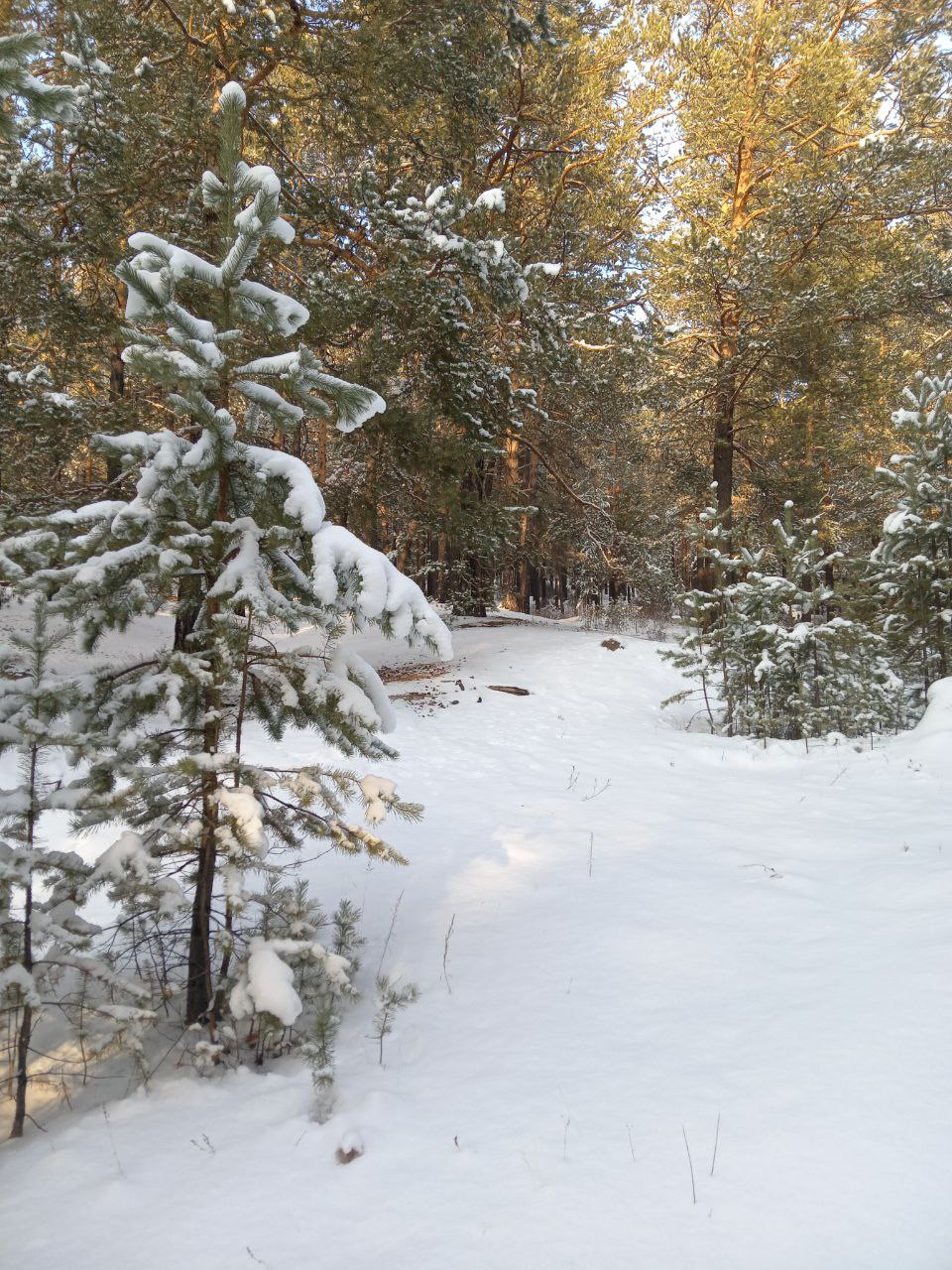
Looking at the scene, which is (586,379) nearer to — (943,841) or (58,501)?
(58,501)

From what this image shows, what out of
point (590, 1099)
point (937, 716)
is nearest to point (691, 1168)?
point (590, 1099)

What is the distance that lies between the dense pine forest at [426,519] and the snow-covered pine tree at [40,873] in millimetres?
17

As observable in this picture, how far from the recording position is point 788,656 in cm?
820

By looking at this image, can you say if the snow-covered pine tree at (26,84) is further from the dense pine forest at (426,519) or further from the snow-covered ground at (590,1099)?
the snow-covered ground at (590,1099)

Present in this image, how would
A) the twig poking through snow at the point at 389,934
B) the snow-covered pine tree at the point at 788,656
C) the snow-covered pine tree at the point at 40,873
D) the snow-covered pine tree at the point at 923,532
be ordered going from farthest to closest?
the snow-covered pine tree at the point at 923,532
the snow-covered pine tree at the point at 788,656
the twig poking through snow at the point at 389,934
the snow-covered pine tree at the point at 40,873

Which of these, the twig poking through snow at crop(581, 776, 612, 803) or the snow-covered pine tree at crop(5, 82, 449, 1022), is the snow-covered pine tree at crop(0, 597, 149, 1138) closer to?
the snow-covered pine tree at crop(5, 82, 449, 1022)

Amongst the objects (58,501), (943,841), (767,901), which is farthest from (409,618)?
(58,501)

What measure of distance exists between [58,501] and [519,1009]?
6723mm

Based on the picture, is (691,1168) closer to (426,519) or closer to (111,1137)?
(111,1137)

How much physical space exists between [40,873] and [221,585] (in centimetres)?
131

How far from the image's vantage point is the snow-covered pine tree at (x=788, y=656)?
317 inches

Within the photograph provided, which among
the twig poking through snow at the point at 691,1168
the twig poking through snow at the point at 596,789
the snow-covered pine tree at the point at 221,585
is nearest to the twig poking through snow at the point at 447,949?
the snow-covered pine tree at the point at 221,585

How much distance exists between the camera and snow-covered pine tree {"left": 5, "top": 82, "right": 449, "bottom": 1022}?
2621mm

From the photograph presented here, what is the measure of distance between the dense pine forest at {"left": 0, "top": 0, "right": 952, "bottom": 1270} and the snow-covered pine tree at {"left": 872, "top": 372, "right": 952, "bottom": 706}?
0.21ft
